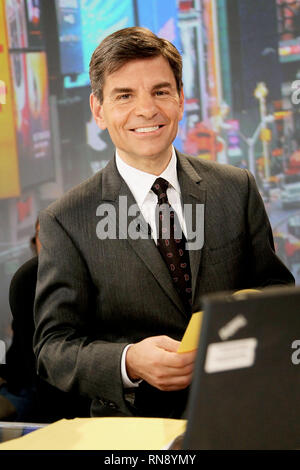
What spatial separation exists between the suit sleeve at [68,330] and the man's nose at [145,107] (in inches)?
15.4

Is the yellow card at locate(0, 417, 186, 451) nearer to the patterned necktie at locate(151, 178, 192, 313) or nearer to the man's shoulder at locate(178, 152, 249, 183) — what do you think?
the patterned necktie at locate(151, 178, 192, 313)

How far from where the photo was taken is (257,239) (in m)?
2.10

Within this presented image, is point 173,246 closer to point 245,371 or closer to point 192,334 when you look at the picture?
point 192,334

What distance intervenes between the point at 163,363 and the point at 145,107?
763 mm

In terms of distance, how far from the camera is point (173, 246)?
6.57 feet

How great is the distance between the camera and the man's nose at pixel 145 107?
199 centimetres

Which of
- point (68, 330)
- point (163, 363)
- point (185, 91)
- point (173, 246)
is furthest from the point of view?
point (185, 91)

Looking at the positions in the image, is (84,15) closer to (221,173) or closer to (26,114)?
(26,114)

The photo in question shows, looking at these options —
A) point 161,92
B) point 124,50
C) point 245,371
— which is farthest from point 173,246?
point 245,371

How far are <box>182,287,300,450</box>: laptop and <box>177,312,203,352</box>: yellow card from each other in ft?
0.76

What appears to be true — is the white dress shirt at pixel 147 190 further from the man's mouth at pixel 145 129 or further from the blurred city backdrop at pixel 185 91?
the blurred city backdrop at pixel 185 91

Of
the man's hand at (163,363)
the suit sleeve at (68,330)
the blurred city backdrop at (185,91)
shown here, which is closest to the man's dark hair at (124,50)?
the suit sleeve at (68,330)

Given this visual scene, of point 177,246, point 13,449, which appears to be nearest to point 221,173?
point 177,246
